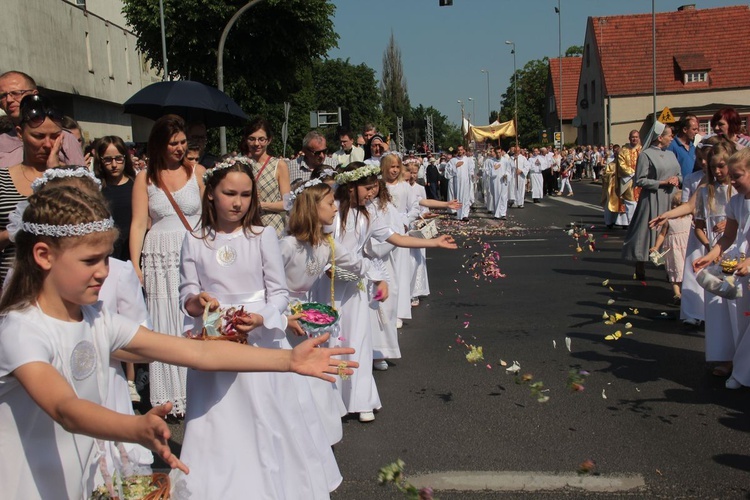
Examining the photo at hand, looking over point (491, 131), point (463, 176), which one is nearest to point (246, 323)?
point (463, 176)

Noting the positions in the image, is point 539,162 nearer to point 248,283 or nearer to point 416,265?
point 416,265

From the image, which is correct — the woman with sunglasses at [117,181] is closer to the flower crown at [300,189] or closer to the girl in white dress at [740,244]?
the flower crown at [300,189]

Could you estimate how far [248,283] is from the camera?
4.61 m

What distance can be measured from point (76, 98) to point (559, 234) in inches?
926

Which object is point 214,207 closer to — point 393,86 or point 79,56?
point 79,56

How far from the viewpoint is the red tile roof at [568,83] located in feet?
253

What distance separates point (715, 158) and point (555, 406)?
116 inches

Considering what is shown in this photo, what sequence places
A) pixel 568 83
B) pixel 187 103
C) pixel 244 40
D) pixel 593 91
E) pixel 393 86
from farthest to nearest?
pixel 393 86 < pixel 568 83 < pixel 593 91 < pixel 244 40 < pixel 187 103

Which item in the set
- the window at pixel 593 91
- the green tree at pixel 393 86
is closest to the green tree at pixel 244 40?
the window at pixel 593 91

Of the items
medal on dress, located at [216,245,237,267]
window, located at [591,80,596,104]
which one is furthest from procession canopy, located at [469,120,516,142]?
medal on dress, located at [216,245,237,267]

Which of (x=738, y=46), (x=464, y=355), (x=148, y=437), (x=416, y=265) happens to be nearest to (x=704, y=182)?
(x=464, y=355)

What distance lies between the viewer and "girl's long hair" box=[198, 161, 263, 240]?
185 inches

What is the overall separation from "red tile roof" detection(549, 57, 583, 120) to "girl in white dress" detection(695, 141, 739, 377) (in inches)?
2748

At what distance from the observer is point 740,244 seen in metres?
6.70
